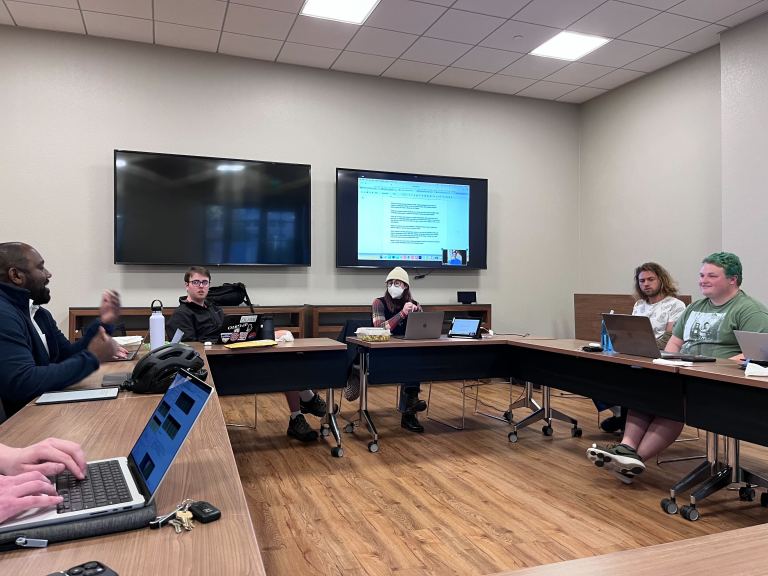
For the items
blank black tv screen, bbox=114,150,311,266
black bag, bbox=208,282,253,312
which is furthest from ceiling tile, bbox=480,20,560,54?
black bag, bbox=208,282,253,312

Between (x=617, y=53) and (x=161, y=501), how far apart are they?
226 inches

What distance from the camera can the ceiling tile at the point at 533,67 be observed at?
5566 mm

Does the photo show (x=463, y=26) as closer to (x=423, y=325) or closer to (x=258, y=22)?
(x=258, y=22)

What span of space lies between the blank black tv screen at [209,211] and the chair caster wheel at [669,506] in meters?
3.89

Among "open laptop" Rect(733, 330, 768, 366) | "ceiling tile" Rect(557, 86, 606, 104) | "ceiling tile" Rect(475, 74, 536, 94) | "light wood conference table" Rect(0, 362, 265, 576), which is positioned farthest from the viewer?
"ceiling tile" Rect(557, 86, 606, 104)

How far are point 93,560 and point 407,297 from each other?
377cm

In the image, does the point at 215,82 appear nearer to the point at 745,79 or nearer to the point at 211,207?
the point at 211,207

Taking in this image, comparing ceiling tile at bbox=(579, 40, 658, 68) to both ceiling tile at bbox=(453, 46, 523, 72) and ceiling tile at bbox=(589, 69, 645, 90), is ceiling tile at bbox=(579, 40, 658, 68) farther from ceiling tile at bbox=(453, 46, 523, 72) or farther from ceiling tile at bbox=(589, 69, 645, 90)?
ceiling tile at bbox=(453, 46, 523, 72)

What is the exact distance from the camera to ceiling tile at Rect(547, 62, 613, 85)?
5703 millimetres

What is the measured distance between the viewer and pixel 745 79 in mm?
4691

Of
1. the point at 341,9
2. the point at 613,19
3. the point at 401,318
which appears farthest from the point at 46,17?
the point at 613,19

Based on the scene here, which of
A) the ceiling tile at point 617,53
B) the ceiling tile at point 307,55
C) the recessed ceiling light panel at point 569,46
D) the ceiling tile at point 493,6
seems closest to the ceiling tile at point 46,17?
the ceiling tile at point 307,55

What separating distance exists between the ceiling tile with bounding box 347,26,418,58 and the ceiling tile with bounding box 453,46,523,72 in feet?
2.13

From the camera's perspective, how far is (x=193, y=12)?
15.0 feet
